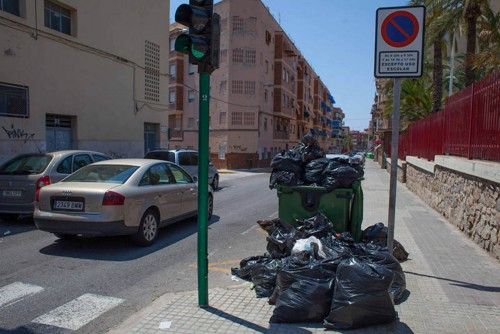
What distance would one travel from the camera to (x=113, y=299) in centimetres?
507

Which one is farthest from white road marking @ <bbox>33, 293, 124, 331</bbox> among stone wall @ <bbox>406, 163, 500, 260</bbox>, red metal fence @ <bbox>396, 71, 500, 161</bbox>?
red metal fence @ <bbox>396, 71, 500, 161</bbox>

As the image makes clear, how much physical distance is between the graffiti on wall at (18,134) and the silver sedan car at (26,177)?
17.2 ft

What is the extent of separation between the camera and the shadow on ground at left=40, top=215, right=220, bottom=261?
6.95 m

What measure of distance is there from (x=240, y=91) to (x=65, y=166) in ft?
113

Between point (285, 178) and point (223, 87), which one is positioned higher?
point (223, 87)

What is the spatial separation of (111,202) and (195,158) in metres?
9.90

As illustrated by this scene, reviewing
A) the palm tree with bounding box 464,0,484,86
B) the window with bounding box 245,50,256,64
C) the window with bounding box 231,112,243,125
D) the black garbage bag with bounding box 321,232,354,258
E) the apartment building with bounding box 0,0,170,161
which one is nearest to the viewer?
the black garbage bag with bounding box 321,232,354,258

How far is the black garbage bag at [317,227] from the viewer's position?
563 centimetres

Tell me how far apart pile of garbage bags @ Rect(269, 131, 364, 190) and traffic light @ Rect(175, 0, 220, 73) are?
2.35m

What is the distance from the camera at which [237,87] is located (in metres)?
43.6

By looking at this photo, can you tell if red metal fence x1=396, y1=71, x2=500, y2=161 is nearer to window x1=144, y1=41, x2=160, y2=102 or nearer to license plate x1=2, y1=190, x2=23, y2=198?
license plate x1=2, y1=190, x2=23, y2=198

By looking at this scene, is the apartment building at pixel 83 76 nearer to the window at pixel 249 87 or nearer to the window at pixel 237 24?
the window at pixel 237 24

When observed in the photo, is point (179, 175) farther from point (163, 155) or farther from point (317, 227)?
point (163, 155)

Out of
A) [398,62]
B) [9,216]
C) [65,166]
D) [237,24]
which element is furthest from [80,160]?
Answer: [237,24]
